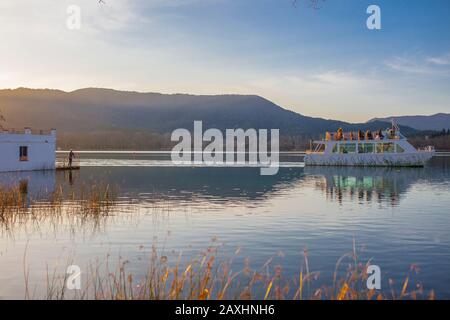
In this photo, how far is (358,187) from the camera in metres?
41.2

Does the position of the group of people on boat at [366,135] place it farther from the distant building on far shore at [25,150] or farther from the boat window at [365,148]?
the distant building on far shore at [25,150]

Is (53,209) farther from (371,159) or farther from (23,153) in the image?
(371,159)

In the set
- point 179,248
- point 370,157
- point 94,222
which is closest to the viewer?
point 179,248

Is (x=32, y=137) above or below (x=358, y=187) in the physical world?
above

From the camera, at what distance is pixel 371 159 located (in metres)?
73.2

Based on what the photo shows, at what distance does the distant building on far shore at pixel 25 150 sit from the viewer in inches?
2067

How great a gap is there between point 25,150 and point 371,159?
1752 inches

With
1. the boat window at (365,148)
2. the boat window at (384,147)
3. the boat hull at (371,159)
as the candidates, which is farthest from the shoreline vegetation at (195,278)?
A: the boat window at (365,148)

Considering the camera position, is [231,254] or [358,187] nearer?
[231,254]

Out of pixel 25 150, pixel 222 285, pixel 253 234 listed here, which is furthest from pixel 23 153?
pixel 222 285
